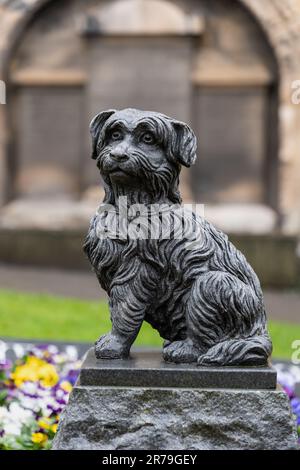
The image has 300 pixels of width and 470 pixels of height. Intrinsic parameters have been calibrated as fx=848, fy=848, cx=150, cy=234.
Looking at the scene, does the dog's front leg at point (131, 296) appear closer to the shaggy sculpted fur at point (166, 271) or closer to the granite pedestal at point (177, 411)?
the shaggy sculpted fur at point (166, 271)

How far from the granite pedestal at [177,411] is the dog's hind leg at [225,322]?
0.13 meters

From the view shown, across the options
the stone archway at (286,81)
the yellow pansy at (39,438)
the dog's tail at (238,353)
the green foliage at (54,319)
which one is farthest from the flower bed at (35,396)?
the stone archway at (286,81)

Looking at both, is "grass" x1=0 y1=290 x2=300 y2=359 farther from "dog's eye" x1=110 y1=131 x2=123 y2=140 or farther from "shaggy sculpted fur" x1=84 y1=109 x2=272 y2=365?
"dog's eye" x1=110 y1=131 x2=123 y2=140

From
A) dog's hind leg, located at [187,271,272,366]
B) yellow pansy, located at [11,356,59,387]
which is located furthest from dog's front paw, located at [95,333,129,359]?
yellow pansy, located at [11,356,59,387]

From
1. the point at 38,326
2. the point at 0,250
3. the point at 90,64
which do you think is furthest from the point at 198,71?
the point at 38,326

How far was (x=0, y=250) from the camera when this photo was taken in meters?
13.2

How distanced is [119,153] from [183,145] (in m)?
0.34

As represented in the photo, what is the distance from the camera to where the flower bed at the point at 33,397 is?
4875mm

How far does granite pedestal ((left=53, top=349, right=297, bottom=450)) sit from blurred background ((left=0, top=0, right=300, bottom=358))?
8638mm

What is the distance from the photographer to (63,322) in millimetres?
9359

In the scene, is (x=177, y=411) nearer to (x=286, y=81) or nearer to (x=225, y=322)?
(x=225, y=322)

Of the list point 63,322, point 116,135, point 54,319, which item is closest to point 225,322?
point 116,135
